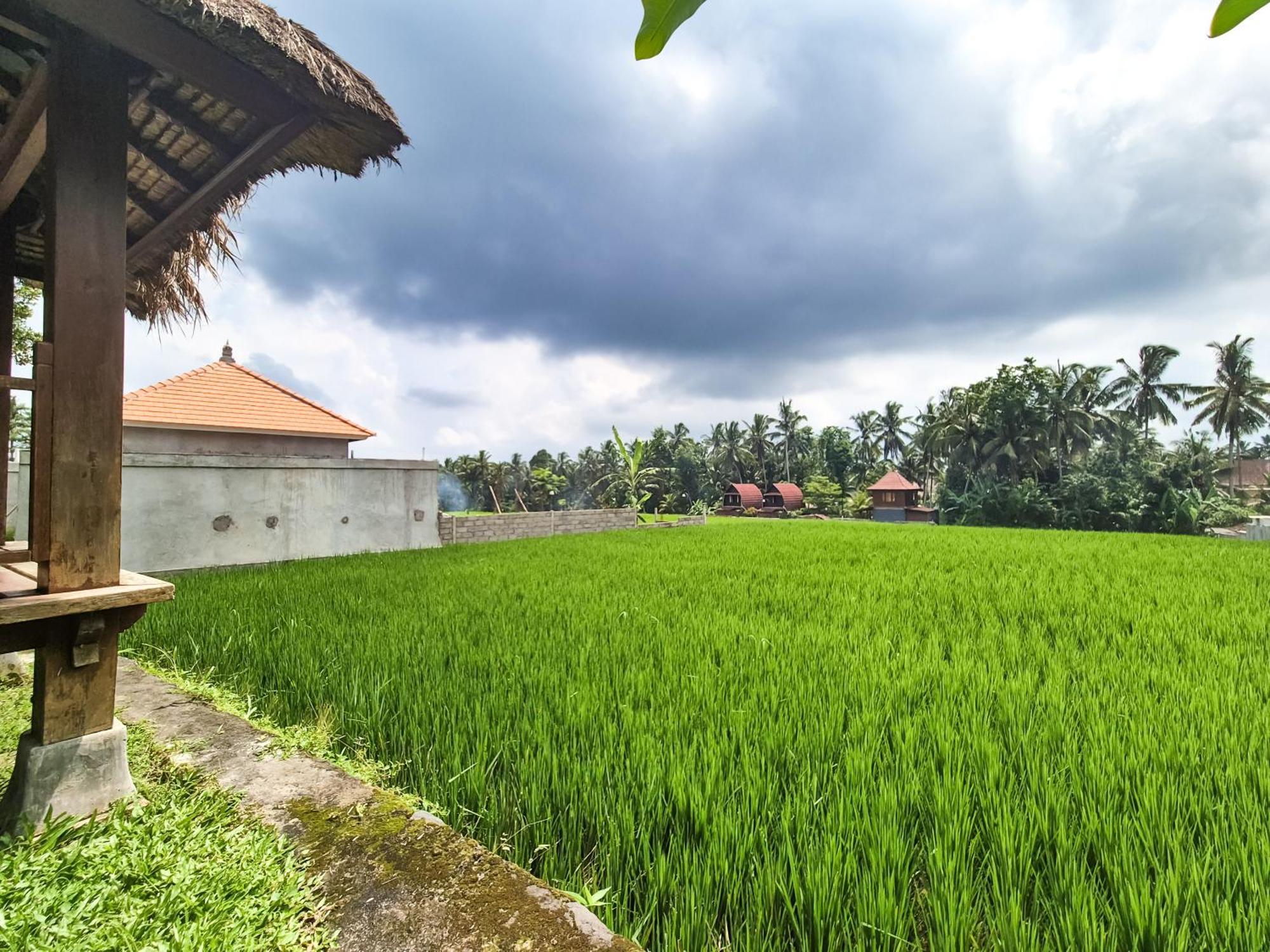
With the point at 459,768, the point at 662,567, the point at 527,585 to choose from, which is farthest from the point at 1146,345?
the point at 459,768

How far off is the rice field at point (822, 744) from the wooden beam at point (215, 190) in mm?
2103

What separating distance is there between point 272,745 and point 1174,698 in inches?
138

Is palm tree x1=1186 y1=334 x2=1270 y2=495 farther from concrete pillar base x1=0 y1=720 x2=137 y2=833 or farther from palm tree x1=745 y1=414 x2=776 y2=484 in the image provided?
concrete pillar base x1=0 y1=720 x2=137 y2=833

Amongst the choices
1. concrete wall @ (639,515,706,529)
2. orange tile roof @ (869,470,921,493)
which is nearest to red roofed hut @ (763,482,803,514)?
orange tile roof @ (869,470,921,493)

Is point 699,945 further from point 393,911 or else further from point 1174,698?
point 1174,698

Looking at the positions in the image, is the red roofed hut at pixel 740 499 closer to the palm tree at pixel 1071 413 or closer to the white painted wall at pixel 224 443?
the palm tree at pixel 1071 413

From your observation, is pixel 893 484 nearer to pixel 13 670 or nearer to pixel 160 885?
pixel 13 670

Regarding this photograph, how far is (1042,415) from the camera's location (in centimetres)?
2428

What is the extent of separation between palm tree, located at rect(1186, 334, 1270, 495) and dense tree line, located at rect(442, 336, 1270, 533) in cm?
5

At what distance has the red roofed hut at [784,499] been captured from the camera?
37959mm

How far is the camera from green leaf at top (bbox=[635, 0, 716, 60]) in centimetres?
37

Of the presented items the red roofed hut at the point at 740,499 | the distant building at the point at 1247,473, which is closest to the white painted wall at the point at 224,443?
the red roofed hut at the point at 740,499

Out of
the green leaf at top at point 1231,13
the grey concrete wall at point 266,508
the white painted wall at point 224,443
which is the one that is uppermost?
the white painted wall at point 224,443

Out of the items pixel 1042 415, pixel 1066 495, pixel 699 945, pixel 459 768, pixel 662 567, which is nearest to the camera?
pixel 699 945
